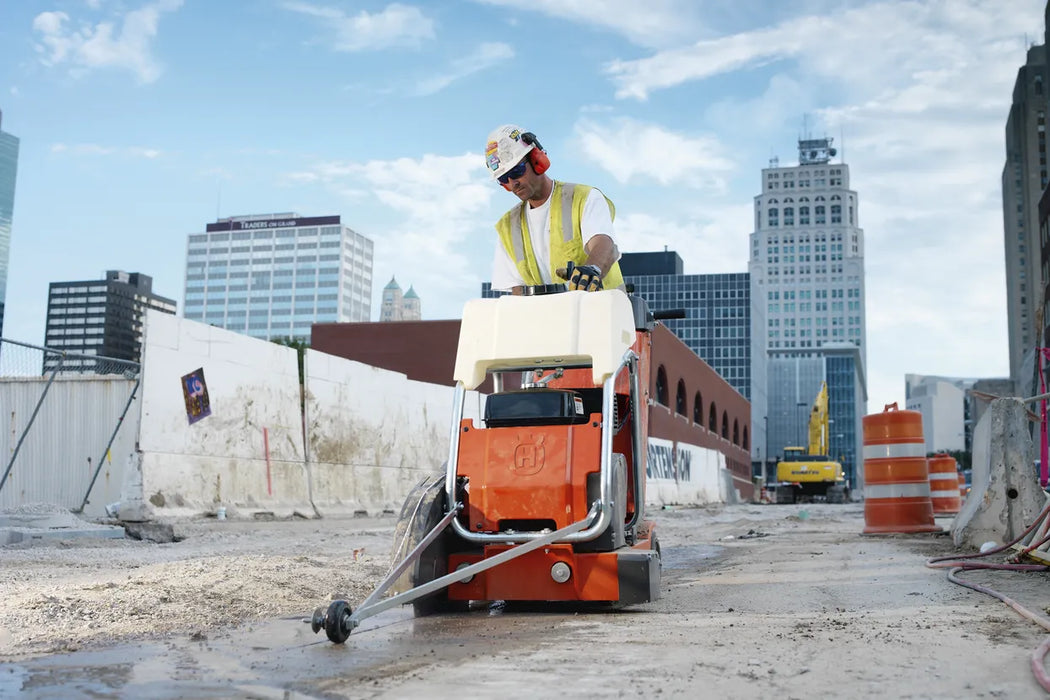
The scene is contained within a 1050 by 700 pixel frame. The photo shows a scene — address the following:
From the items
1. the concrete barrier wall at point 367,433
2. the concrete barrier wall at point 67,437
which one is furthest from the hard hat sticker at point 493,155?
the concrete barrier wall at point 367,433

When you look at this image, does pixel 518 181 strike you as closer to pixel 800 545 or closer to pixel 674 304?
pixel 800 545

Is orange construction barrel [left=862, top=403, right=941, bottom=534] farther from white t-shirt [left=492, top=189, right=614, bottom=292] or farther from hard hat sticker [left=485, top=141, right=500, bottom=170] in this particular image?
hard hat sticker [left=485, top=141, right=500, bottom=170]

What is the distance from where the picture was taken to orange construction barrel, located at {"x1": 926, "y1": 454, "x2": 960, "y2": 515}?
60.0 ft

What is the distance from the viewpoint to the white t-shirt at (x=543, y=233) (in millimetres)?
5297

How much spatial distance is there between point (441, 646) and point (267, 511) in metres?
11.7

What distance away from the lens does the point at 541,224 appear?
545cm

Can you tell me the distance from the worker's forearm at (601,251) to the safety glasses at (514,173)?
531mm

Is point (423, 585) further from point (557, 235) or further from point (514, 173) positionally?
point (514, 173)

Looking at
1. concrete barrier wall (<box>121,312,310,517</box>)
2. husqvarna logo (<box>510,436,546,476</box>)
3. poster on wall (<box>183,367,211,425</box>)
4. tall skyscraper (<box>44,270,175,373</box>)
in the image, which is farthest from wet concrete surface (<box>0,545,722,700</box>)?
tall skyscraper (<box>44,270,175,373</box>)

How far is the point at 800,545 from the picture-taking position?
9.76 meters

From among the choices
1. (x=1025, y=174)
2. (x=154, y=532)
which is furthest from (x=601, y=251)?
(x=1025, y=174)

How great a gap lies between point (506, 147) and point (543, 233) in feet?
1.79

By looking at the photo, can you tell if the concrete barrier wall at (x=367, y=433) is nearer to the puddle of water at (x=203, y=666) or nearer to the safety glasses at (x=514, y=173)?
the safety glasses at (x=514, y=173)

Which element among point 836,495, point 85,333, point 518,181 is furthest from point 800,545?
point 85,333
